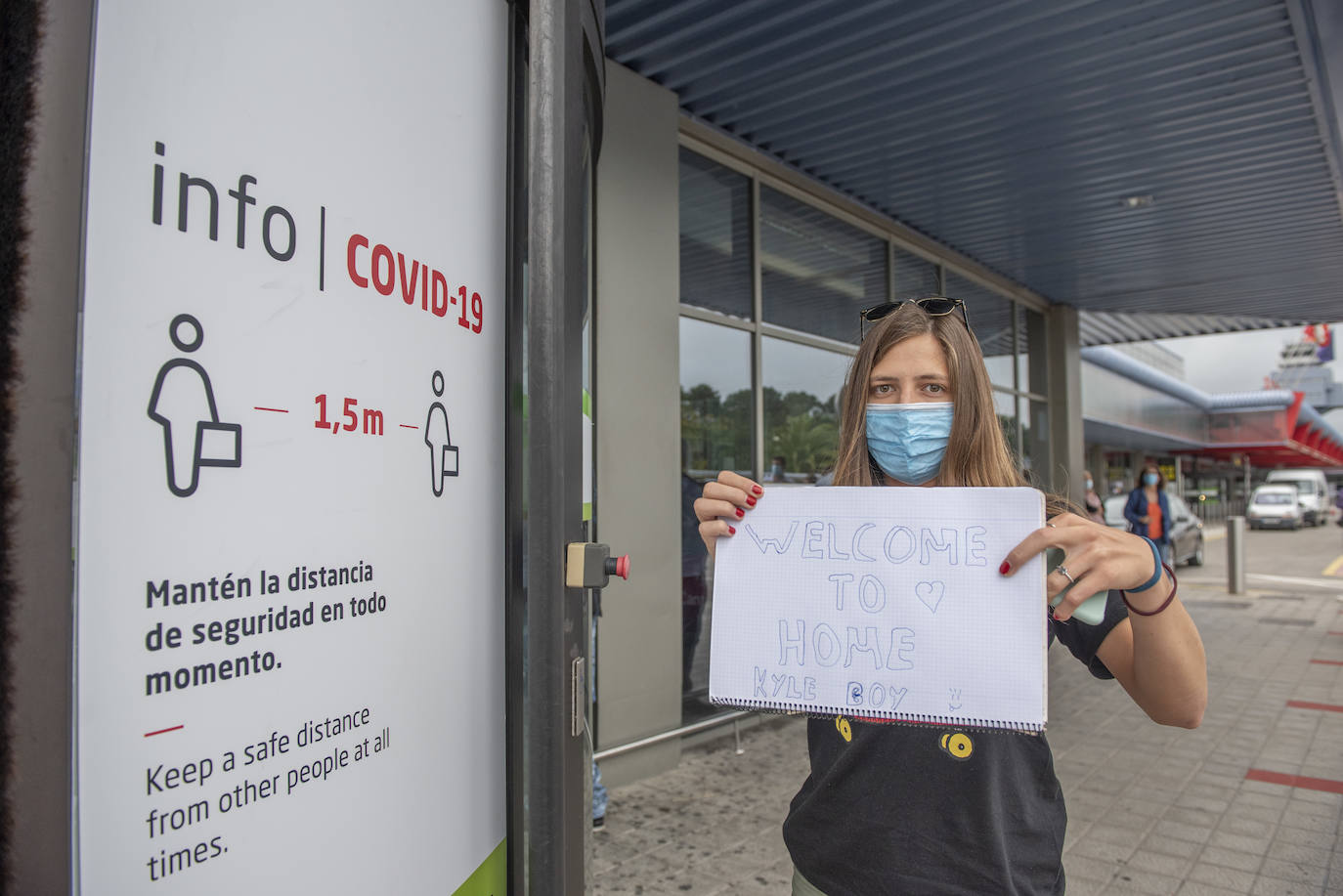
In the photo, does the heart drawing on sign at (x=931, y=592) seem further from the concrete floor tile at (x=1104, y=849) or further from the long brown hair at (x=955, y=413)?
the concrete floor tile at (x=1104, y=849)

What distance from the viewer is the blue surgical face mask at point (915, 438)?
1.69 meters

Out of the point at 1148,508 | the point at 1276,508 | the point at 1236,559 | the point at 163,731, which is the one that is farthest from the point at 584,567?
the point at 1276,508

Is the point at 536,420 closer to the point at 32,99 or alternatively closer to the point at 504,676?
the point at 504,676

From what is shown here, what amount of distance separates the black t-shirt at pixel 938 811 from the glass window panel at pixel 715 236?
15.8 feet

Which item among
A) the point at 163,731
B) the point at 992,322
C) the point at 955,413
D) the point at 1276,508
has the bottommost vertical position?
the point at 1276,508

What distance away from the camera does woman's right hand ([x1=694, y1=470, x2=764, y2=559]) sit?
5.12 feet

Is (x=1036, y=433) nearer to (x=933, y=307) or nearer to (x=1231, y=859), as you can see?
(x=1231, y=859)

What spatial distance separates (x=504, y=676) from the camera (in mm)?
1367

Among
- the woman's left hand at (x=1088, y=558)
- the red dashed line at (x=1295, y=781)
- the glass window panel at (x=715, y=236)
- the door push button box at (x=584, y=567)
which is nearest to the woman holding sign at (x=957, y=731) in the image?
the woman's left hand at (x=1088, y=558)

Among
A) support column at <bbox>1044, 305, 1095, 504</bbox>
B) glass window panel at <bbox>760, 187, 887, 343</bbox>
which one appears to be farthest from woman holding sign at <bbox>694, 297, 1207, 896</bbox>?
support column at <bbox>1044, 305, 1095, 504</bbox>

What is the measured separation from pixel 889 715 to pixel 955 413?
0.62 m

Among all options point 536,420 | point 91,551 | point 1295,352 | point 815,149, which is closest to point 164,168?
point 91,551

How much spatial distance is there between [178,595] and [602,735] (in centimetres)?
435

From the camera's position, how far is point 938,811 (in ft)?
4.78
